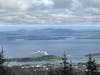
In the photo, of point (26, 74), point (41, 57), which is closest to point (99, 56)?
point (41, 57)

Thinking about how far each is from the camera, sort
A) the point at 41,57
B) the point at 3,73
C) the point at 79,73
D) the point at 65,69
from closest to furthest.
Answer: the point at 3,73, the point at 65,69, the point at 79,73, the point at 41,57

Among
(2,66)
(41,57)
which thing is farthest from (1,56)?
(41,57)

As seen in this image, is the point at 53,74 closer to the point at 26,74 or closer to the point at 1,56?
the point at 1,56

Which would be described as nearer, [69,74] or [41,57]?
[69,74]

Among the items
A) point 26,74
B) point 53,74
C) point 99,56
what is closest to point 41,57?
point 99,56

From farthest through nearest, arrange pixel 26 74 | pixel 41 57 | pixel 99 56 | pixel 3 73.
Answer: pixel 41 57 → pixel 99 56 → pixel 26 74 → pixel 3 73

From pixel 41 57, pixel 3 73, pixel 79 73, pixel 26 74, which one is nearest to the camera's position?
pixel 3 73

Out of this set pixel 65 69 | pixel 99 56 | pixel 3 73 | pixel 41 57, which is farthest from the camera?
pixel 41 57

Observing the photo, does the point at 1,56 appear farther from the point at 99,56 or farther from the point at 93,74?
the point at 99,56

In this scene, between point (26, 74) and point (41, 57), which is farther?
point (41, 57)
